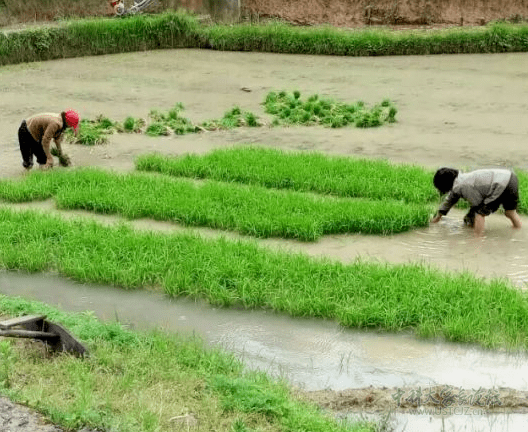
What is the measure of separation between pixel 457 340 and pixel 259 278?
1521mm

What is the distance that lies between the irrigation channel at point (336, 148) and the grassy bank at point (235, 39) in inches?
12.7

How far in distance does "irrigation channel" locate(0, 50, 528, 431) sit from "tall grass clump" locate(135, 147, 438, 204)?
507 millimetres

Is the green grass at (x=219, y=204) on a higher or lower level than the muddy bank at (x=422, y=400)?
higher

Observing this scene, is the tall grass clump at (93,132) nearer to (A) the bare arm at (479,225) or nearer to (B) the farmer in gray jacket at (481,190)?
(B) the farmer in gray jacket at (481,190)

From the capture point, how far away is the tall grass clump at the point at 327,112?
10.9 meters

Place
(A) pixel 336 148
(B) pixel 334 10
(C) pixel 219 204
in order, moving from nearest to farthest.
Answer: (C) pixel 219 204 → (A) pixel 336 148 → (B) pixel 334 10

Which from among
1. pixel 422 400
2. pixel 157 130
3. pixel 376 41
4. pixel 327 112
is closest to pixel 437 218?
pixel 422 400

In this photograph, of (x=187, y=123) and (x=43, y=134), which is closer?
(x=43, y=134)

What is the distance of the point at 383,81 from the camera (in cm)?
1320

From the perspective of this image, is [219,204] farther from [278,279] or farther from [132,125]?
[132,125]

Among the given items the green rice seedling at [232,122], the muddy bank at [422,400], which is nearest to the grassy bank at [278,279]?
the muddy bank at [422,400]

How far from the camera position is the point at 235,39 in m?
15.8

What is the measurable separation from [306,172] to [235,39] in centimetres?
760

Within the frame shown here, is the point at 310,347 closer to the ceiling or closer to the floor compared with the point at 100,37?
closer to the floor
